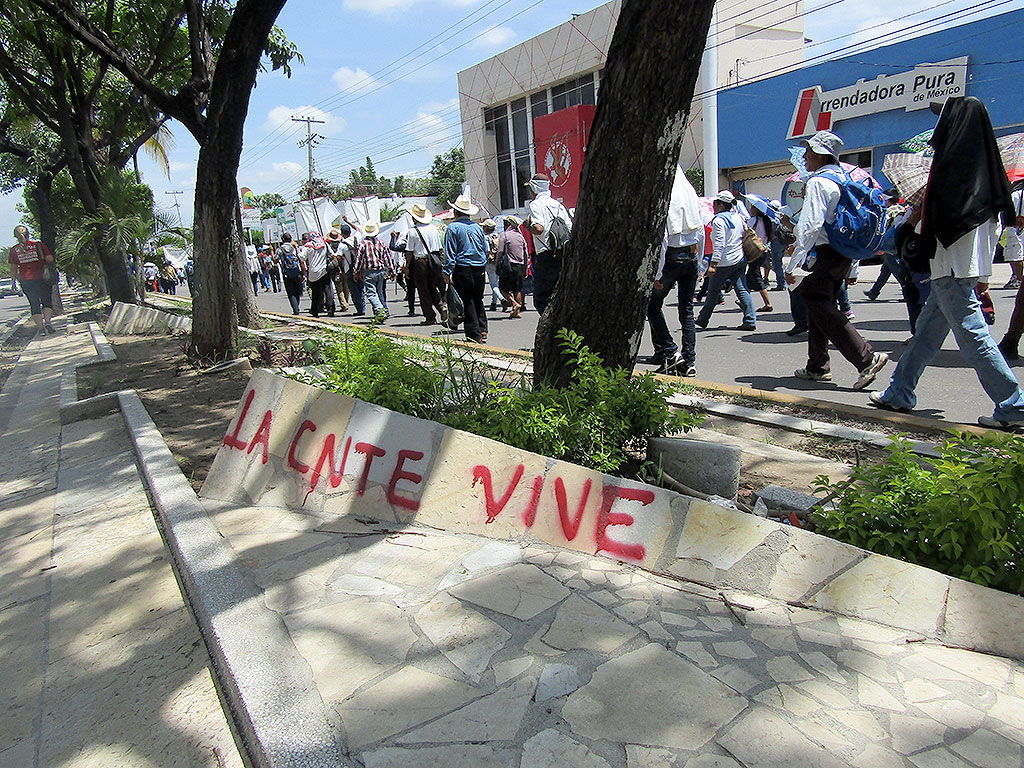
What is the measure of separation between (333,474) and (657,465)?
165 centimetres

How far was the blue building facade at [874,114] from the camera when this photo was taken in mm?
16328

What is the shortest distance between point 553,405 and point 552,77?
32.7 meters

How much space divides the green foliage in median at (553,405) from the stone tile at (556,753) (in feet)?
4.68

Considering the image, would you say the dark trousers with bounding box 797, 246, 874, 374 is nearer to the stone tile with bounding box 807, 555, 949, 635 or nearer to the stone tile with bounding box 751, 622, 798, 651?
the stone tile with bounding box 807, 555, 949, 635

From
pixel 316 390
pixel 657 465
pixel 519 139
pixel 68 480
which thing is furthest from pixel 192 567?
pixel 519 139

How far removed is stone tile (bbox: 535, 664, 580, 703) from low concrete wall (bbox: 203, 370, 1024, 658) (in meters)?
0.71

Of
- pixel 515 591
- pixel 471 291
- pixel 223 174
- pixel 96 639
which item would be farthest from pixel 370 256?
pixel 515 591

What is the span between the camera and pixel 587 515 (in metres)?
2.81

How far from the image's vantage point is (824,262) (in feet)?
16.6

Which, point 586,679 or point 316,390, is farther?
point 316,390

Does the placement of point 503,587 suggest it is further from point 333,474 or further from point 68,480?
point 68,480

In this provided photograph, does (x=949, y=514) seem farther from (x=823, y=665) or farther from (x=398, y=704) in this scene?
(x=398, y=704)

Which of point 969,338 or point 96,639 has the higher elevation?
point 969,338

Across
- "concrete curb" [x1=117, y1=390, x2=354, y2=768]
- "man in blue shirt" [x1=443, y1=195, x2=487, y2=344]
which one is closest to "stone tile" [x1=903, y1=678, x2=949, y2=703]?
"concrete curb" [x1=117, y1=390, x2=354, y2=768]
